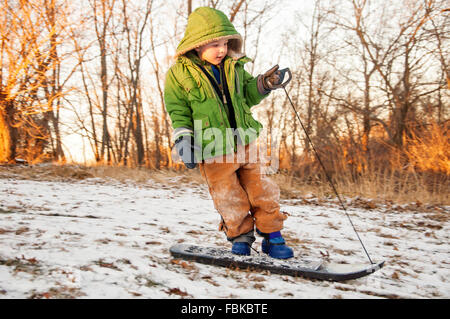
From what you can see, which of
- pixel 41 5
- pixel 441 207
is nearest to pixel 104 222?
pixel 441 207

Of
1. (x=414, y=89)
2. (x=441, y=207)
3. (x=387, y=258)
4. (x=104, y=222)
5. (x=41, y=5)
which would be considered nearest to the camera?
(x=387, y=258)

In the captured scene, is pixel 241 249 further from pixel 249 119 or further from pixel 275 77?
pixel 275 77

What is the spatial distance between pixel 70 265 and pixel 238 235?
966 mm

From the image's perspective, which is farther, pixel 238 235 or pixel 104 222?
pixel 104 222

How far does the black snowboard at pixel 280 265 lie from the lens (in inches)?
62.8

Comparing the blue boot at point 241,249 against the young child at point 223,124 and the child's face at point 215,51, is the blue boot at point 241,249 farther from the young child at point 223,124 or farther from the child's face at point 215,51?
the child's face at point 215,51

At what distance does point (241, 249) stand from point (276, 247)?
0.71ft

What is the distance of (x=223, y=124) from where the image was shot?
1.89 meters

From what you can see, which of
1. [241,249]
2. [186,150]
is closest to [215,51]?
[186,150]

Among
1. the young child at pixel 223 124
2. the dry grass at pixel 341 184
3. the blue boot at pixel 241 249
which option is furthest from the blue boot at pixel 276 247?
the dry grass at pixel 341 184

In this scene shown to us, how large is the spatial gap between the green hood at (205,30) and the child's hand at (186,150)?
574mm
